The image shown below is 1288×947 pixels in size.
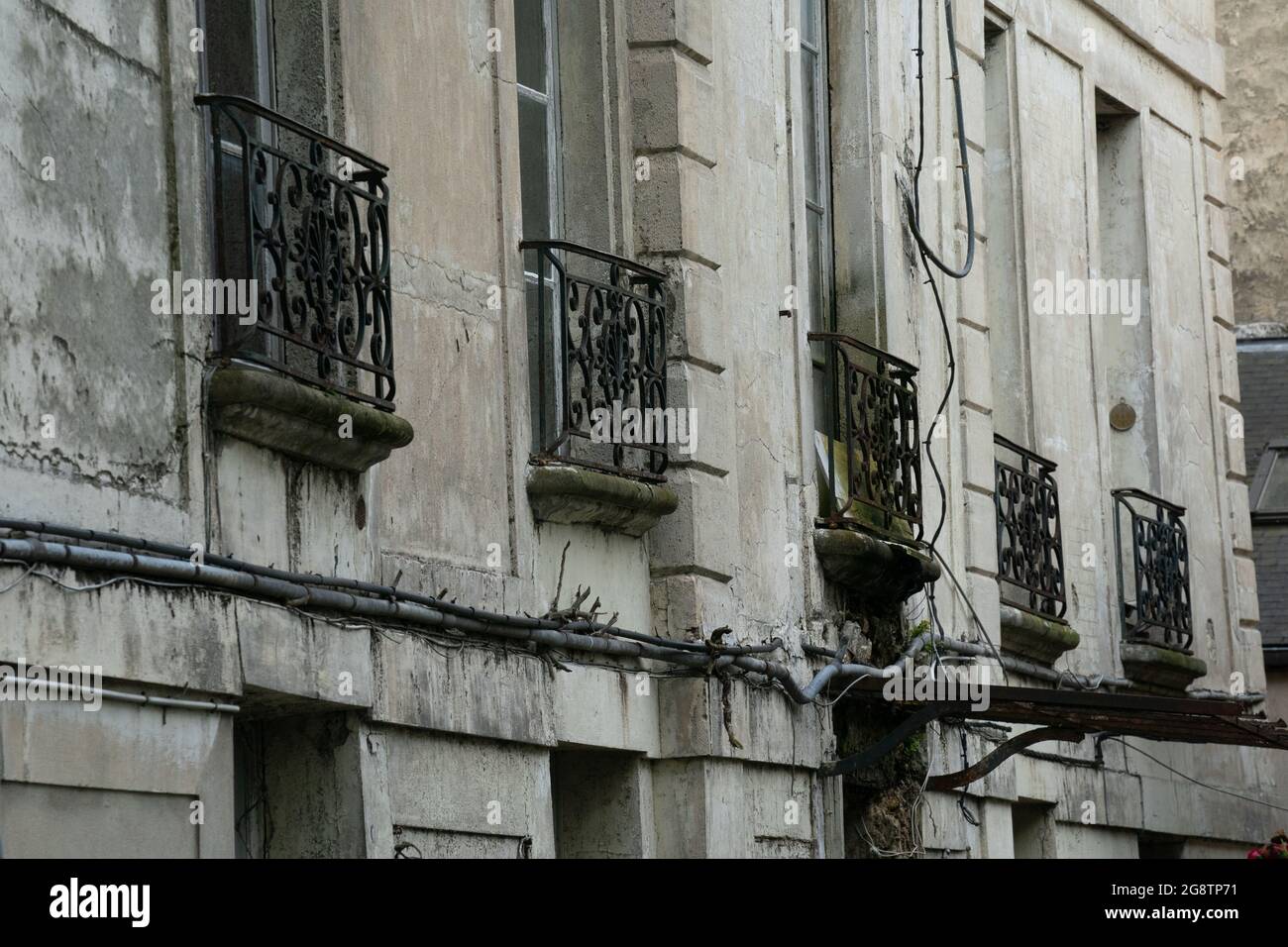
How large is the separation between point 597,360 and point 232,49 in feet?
6.79

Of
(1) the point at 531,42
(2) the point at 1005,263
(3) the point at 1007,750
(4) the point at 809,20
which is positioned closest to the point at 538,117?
(1) the point at 531,42

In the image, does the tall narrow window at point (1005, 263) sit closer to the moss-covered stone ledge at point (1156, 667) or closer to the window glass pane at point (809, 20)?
the moss-covered stone ledge at point (1156, 667)

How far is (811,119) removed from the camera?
11992mm

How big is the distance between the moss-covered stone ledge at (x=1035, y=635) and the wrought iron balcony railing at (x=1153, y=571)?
1.06 m

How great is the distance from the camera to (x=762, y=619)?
34.0 feet

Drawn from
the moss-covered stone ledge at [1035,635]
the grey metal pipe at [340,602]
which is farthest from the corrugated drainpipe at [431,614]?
the moss-covered stone ledge at [1035,635]

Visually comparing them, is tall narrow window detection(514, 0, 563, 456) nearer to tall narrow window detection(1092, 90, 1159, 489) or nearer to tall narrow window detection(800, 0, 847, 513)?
tall narrow window detection(800, 0, 847, 513)

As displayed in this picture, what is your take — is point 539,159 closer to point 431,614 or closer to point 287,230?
point 287,230

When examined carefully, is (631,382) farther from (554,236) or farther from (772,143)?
(772,143)

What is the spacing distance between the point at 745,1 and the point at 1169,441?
5.93 metres

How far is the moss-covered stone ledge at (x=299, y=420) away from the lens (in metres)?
7.08

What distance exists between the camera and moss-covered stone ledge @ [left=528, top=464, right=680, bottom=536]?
8953 mm
